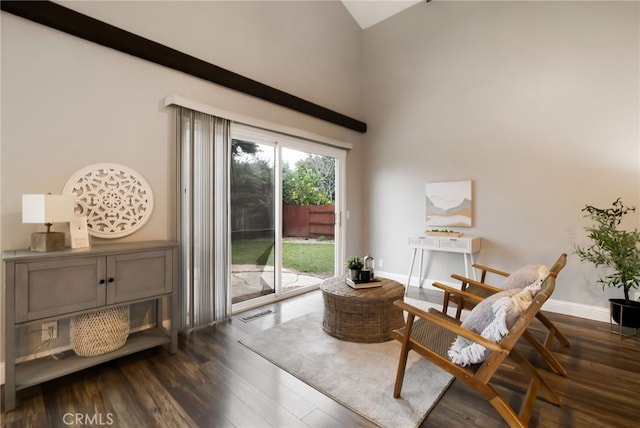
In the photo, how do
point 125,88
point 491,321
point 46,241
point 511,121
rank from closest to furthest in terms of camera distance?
point 491,321, point 46,241, point 125,88, point 511,121

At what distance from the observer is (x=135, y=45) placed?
2.54m

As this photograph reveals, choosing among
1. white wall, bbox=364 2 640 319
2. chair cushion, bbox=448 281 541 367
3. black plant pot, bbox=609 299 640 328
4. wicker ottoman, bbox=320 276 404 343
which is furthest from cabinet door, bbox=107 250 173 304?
black plant pot, bbox=609 299 640 328

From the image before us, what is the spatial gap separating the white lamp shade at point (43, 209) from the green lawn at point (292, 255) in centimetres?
162

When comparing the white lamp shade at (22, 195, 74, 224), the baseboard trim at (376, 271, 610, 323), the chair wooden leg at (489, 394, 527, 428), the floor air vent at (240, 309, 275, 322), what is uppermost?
the white lamp shade at (22, 195, 74, 224)

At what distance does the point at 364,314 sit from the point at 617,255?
2.47 metres

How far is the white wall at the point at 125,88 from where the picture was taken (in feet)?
6.81

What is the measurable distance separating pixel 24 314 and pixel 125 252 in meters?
0.62

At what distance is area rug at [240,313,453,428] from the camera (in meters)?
1.76

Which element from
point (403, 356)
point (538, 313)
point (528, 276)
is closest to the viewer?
point (403, 356)

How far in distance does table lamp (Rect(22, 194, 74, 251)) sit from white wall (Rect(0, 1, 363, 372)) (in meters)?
0.32

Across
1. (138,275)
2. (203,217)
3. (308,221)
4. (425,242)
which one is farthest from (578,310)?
(138,275)

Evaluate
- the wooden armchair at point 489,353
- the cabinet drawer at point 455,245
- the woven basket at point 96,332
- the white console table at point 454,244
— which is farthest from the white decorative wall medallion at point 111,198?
the cabinet drawer at point 455,245

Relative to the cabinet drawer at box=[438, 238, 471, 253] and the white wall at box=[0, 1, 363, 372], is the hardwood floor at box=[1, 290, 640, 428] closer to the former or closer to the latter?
the white wall at box=[0, 1, 363, 372]

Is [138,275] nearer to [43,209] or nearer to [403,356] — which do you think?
[43,209]
